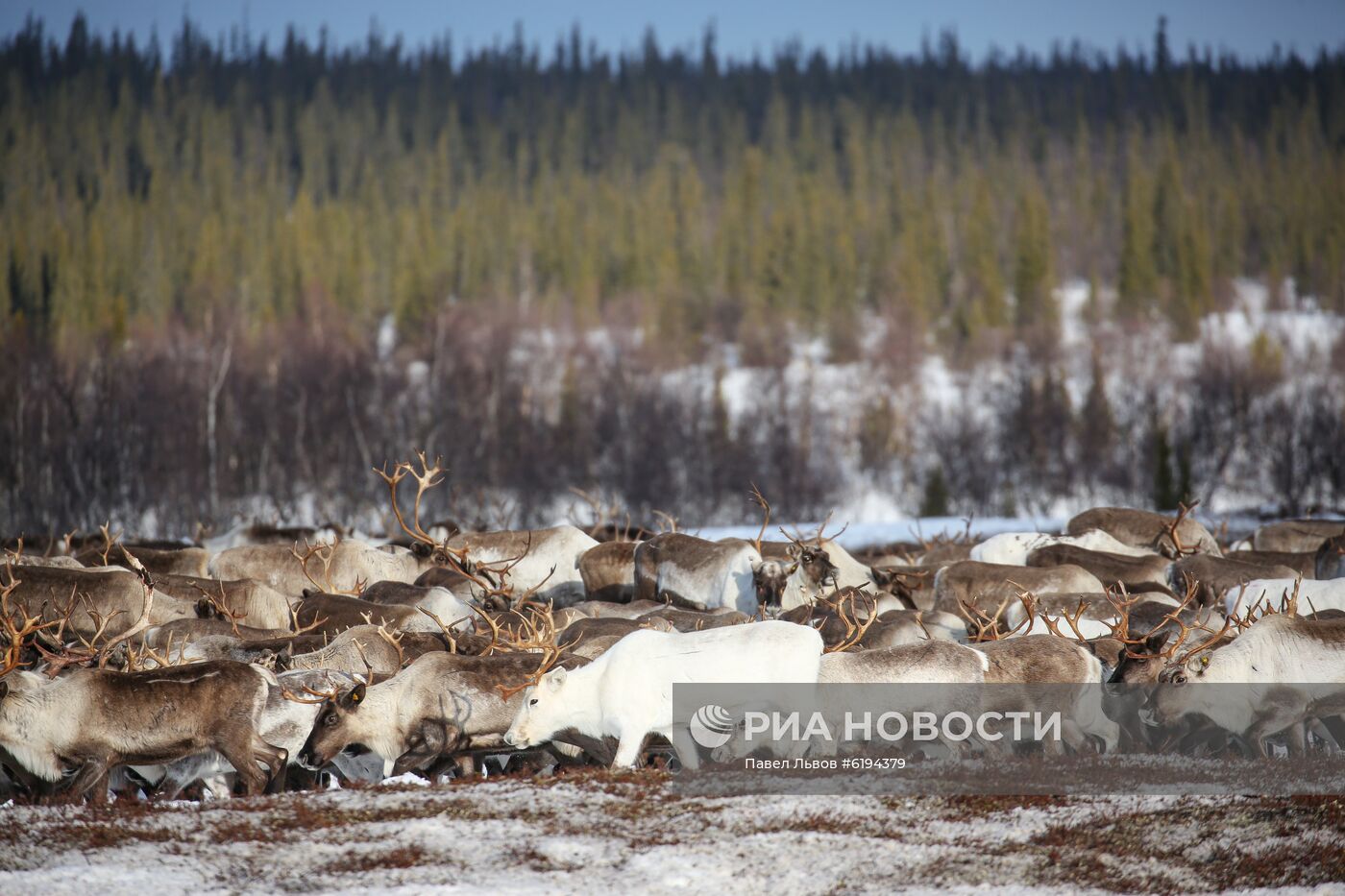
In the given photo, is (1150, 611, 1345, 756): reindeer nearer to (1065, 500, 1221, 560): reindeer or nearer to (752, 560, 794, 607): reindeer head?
(752, 560, 794, 607): reindeer head

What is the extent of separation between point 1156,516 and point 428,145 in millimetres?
87829

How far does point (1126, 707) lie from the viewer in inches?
396

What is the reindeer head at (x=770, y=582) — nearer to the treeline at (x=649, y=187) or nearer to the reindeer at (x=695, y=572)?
the reindeer at (x=695, y=572)

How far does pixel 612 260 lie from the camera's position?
76.3 metres

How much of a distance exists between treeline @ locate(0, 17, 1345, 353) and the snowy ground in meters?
51.2

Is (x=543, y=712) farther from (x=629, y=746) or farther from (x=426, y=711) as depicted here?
(x=426, y=711)

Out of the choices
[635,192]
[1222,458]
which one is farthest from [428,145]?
[1222,458]

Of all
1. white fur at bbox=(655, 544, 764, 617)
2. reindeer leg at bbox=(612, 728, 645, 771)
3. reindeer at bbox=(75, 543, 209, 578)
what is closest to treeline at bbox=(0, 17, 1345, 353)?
reindeer at bbox=(75, 543, 209, 578)

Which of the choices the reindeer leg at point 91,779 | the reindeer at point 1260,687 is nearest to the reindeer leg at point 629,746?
the reindeer leg at point 91,779

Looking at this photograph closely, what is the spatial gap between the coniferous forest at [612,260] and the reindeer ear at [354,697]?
56.5 ft

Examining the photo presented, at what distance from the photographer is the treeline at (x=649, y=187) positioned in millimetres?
69750

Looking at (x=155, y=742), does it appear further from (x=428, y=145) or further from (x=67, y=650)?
(x=428, y=145)

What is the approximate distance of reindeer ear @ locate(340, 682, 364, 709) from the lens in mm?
9008

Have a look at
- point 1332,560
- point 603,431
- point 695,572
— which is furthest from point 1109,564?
point 603,431
